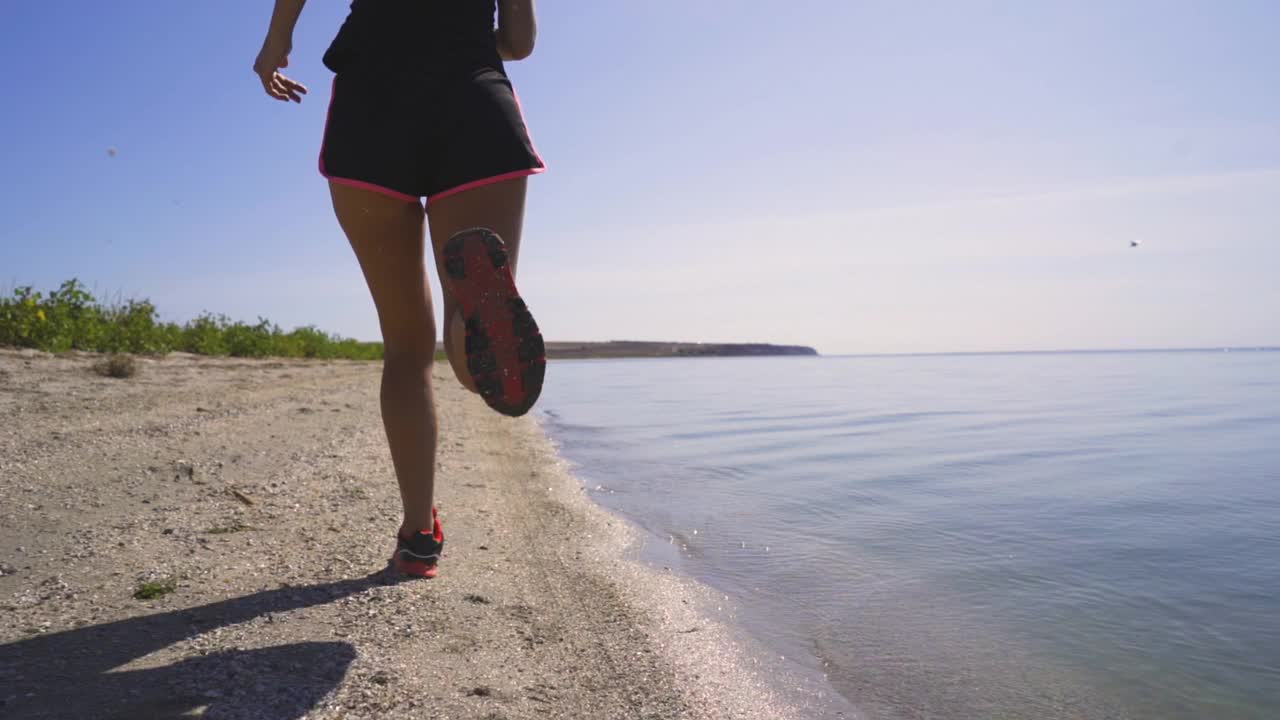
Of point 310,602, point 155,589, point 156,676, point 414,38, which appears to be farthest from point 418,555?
point 414,38

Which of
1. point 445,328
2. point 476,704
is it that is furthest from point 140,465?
point 476,704

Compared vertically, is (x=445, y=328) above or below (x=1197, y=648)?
above

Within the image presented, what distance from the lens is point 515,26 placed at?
207cm

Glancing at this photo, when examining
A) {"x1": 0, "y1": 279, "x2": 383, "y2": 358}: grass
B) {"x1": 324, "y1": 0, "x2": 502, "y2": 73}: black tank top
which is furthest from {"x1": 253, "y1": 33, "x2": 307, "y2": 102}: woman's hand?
{"x1": 0, "y1": 279, "x2": 383, "y2": 358}: grass

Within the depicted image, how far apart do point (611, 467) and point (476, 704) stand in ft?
12.9

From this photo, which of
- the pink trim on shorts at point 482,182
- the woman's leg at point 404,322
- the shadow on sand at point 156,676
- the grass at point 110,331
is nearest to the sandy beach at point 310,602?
the shadow on sand at point 156,676

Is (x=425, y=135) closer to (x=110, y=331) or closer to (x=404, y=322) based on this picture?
(x=404, y=322)

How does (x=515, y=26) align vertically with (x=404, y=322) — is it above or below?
above

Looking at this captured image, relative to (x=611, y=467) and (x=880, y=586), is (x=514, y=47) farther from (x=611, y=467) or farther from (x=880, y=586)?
(x=611, y=467)

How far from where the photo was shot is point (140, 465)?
3.38 metres

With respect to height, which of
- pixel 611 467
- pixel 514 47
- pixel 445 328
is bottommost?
pixel 611 467

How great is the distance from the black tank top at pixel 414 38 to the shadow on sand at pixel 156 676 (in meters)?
1.38

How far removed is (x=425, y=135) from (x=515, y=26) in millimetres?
494

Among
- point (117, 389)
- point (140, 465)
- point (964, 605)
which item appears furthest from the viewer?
point (117, 389)
